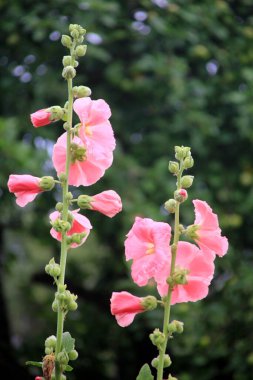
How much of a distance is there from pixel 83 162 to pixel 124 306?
9.5 inches

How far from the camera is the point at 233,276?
365 centimetres

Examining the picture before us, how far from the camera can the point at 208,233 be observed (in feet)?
3.51

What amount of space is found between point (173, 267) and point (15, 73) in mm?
3449

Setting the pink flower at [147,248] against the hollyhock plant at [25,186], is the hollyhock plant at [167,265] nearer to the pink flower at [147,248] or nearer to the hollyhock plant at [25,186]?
the pink flower at [147,248]

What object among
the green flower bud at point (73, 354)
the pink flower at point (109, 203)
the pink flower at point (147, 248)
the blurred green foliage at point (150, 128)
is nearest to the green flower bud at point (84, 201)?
the pink flower at point (109, 203)

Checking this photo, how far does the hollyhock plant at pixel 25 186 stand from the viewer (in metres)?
1.10

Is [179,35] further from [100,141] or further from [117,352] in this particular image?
[100,141]

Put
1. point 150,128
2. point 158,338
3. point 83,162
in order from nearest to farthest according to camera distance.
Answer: point 158,338 < point 83,162 < point 150,128

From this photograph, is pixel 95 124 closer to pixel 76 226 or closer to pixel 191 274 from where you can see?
pixel 76 226

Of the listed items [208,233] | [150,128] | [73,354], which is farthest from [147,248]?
[150,128]

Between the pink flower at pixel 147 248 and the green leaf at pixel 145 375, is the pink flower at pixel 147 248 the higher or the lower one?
the higher one

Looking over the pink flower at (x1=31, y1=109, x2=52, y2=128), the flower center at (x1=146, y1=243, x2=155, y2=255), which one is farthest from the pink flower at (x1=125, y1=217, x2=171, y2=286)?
the pink flower at (x1=31, y1=109, x2=52, y2=128)

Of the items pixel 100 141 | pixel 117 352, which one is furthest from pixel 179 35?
pixel 100 141

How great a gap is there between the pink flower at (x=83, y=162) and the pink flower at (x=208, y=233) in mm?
167
